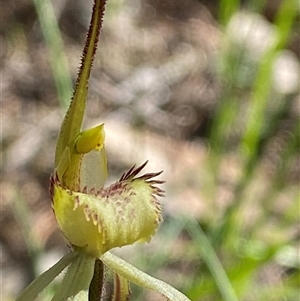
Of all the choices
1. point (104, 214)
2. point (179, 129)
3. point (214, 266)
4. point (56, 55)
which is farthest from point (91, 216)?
point (179, 129)

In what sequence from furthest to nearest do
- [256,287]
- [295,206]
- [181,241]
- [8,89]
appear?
[8,89] < [181,241] < [256,287] < [295,206]

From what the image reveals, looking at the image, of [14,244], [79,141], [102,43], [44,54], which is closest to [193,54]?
[102,43]

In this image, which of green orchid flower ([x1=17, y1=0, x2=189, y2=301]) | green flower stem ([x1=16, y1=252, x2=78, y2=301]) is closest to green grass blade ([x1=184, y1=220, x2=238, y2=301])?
green orchid flower ([x1=17, y1=0, x2=189, y2=301])

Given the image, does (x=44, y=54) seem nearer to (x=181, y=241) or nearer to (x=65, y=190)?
(x=181, y=241)

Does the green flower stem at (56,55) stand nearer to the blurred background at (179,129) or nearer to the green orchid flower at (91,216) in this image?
the blurred background at (179,129)

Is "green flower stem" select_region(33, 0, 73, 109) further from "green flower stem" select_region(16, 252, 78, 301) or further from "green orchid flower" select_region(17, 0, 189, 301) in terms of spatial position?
"green flower stem" select_region(16, 252, 78, 301)

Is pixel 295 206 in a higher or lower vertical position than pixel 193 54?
lower

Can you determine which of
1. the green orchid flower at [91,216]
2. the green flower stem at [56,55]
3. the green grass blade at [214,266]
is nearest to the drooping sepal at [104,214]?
the green orchid flower at [91,216]
